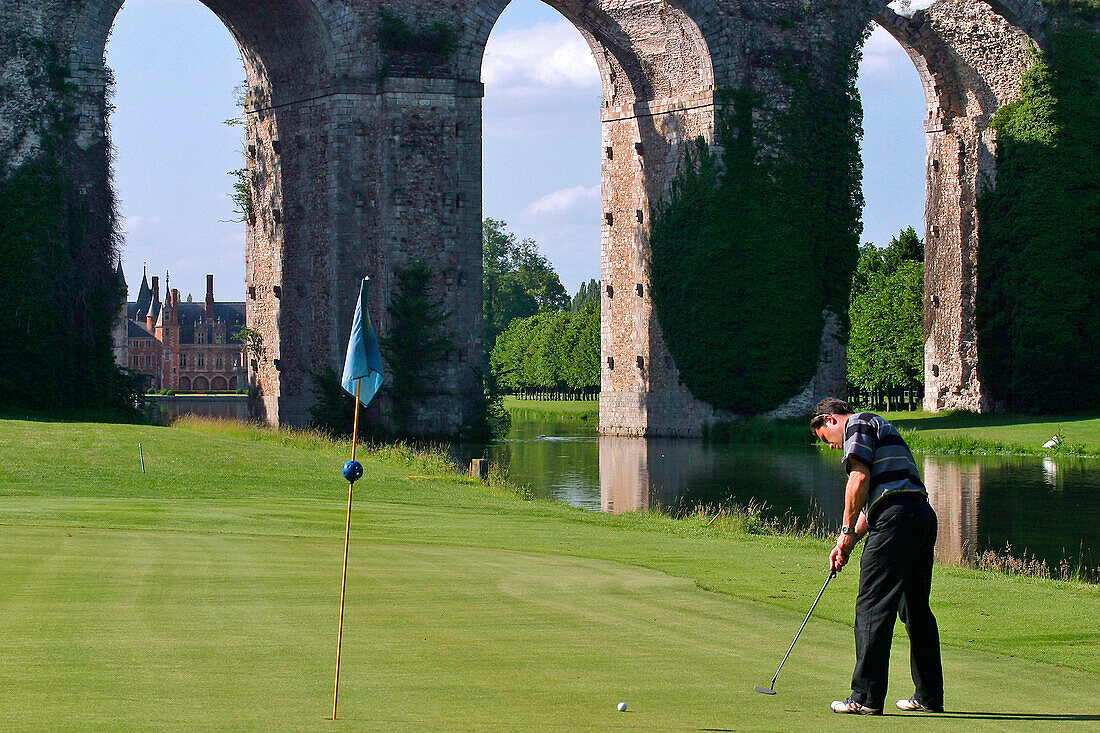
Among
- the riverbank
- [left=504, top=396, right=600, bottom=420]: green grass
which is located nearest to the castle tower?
[left=504, top=396, right=600, bottom=420]: green grass

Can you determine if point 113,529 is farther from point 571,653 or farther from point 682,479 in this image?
point 682,479

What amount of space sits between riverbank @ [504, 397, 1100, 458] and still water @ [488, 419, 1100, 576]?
142 centimetres

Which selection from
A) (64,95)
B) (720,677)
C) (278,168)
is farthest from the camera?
(278,168)

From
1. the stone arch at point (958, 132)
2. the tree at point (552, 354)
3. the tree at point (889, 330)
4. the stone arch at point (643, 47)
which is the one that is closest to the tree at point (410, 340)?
the stone arch at point (643, 47)

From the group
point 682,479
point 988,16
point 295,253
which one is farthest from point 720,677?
point 988,16

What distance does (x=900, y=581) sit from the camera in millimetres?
8094

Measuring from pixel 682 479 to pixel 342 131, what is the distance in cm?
1460

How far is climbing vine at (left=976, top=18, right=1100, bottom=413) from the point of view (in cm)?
4703

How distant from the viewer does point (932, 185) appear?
51.6 m

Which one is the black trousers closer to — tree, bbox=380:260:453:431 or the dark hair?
the dark hair

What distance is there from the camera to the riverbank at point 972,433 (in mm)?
37969

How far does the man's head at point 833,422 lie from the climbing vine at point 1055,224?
41.0 meters

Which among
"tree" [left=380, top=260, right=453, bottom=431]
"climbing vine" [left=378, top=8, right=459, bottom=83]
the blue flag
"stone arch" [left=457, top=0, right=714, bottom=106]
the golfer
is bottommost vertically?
the golfer

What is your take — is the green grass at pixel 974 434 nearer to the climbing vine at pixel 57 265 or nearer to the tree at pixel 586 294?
the climbing vine at pixel 57 265
